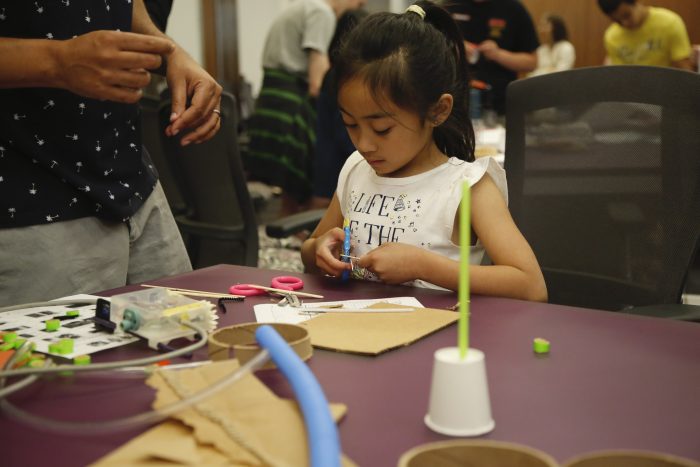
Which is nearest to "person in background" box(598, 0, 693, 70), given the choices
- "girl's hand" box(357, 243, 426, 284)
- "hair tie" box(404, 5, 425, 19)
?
"hair tie" box(404, 5, 425, 19)

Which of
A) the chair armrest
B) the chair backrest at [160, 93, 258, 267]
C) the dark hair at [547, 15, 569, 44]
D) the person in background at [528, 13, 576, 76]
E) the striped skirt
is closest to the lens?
the chair armrest

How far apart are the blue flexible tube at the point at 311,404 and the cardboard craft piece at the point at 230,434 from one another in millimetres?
27

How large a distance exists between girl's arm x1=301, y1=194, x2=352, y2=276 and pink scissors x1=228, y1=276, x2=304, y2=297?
0.24 ft

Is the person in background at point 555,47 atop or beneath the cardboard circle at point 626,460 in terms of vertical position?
atop

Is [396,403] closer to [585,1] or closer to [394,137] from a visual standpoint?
[394,137]

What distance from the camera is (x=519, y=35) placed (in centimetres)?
381

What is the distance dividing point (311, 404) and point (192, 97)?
0.81 metres

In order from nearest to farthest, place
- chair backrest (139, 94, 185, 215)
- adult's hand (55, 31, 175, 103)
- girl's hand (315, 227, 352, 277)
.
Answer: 1. adult's hand (55, 31, 175, 103)
2. girl's hand (315, 227, 352, 277)
3. chair backrest (139, 94, 185, 215)

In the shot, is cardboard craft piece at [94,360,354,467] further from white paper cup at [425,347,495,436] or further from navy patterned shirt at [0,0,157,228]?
navy patterned shirt at [0,0,157,228]

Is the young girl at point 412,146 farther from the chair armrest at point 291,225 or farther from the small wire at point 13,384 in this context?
the small wire at point 13,384

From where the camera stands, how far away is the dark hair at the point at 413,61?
4.66 ft

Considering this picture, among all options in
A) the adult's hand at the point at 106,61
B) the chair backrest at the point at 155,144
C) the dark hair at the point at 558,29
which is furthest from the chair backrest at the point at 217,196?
the dark hair at the point at 558,29

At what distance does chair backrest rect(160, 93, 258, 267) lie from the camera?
2.19 meters

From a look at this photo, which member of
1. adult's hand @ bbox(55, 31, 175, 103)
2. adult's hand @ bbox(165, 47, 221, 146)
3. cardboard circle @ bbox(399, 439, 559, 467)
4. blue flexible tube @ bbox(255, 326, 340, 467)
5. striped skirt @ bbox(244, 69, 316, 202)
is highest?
adult's hand @ bbox(55, 31, 175, 103)
